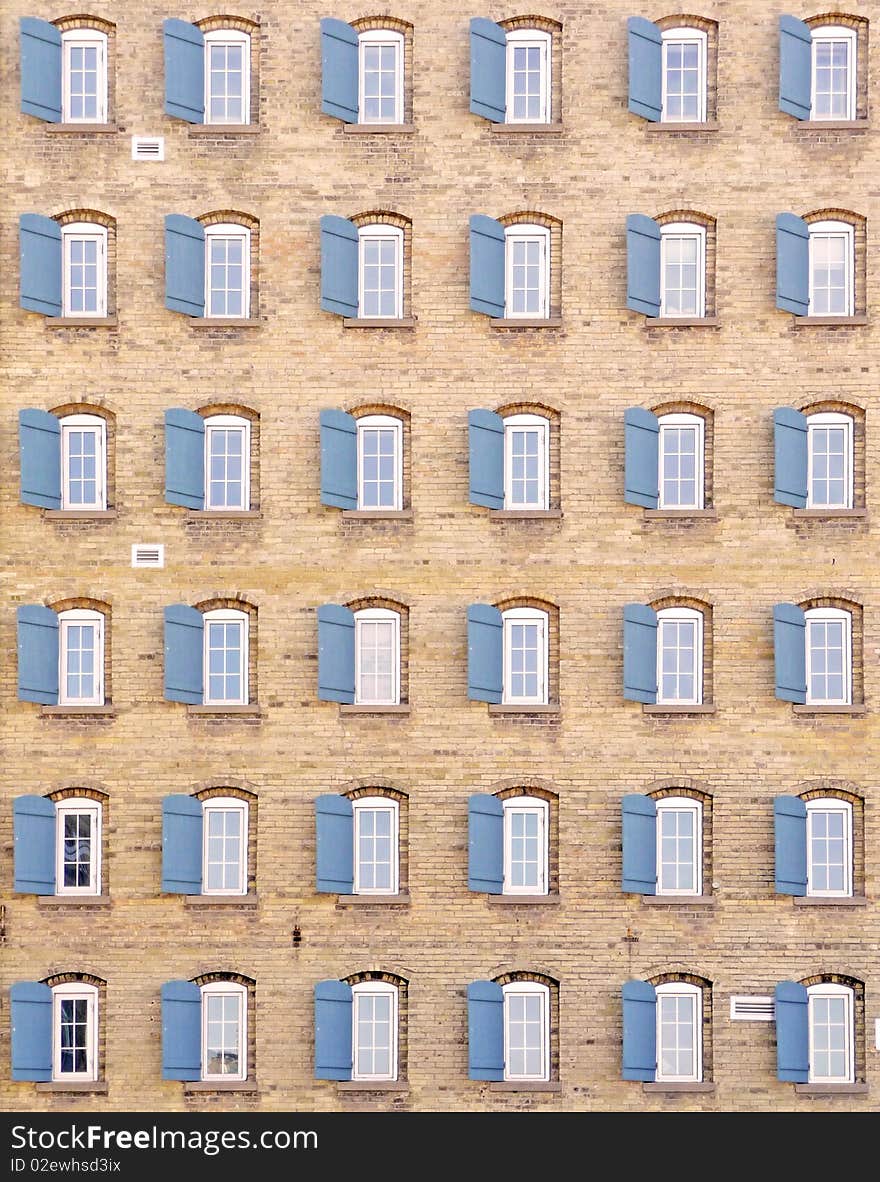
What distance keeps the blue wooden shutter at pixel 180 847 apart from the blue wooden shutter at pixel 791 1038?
10.4 metres

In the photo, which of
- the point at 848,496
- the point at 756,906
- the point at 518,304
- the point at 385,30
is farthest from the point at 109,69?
the point at 756,906

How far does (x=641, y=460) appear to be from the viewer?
28547 millimetres

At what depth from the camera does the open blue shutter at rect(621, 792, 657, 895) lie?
28.1m

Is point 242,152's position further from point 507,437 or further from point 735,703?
point 735,703

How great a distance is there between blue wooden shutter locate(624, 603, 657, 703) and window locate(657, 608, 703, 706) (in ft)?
1.14

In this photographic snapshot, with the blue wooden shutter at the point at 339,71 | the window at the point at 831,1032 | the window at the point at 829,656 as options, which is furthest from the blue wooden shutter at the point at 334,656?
the window at the point at 831,1032

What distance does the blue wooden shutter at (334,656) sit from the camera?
28.4 m

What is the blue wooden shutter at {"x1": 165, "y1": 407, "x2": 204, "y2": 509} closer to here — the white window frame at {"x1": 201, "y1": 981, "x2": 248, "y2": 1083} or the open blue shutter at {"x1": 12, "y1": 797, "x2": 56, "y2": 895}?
the open blue shutter at {"x1": 12, "y1": 797, "x2": 56, "y2": 895}

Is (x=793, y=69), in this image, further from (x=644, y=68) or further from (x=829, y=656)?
(x=829, y=656)

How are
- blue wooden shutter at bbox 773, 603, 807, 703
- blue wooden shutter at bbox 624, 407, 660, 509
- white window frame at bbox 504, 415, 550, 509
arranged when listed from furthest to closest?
white window frame at bbox 504, 415, 550, 509, blue wooden shutter at bbox 624, 407, 660, 509, blue wooden shutter at bbox 773, 603, 807, 703

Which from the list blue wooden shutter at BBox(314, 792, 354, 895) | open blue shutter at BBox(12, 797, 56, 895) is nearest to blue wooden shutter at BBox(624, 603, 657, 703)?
blue wooden shutter at BBox(314, 792, 354, 895)

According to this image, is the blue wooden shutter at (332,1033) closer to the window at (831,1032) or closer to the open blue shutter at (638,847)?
the open blue shutter at (638,847)

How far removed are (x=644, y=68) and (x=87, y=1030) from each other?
65.0 feet

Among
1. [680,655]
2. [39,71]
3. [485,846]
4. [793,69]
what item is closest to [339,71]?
[39,71]
